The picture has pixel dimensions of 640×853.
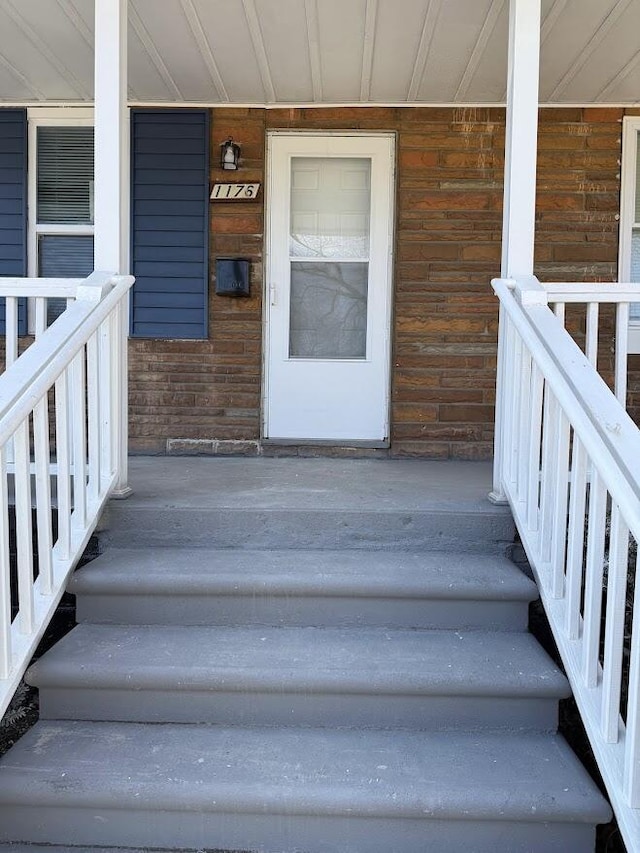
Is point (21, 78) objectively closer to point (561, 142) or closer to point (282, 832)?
point (561, 142)

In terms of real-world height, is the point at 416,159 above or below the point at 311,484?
above

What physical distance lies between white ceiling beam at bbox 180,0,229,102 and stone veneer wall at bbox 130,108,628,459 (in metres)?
0.25

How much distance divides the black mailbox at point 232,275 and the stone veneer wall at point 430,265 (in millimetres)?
77

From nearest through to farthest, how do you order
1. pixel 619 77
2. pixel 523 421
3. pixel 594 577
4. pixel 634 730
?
1. pixel 634 730
2. pixel 594 577
3. pixel 523 421
4. pixel 619 77

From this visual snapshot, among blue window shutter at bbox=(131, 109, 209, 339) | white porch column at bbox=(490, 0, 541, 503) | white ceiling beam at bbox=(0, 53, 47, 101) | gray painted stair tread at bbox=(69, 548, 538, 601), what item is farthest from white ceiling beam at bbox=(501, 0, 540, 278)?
white ceiling beam at bbox=(0, 53, 47, 101)

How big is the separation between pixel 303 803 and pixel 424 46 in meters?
3.34

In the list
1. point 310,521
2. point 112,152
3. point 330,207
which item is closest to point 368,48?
point 330,207

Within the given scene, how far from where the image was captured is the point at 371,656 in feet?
7.16

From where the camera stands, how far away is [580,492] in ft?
6.70

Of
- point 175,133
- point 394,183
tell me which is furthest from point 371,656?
point 175,133

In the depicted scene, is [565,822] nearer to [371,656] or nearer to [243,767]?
[371,656]

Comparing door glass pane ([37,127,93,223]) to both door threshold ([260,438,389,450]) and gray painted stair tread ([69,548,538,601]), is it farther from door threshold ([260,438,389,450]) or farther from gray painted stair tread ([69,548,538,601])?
gray painted stair tread ([69,548,538,601])

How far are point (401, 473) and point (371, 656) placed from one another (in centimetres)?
164

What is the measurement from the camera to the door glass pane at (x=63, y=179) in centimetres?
452
